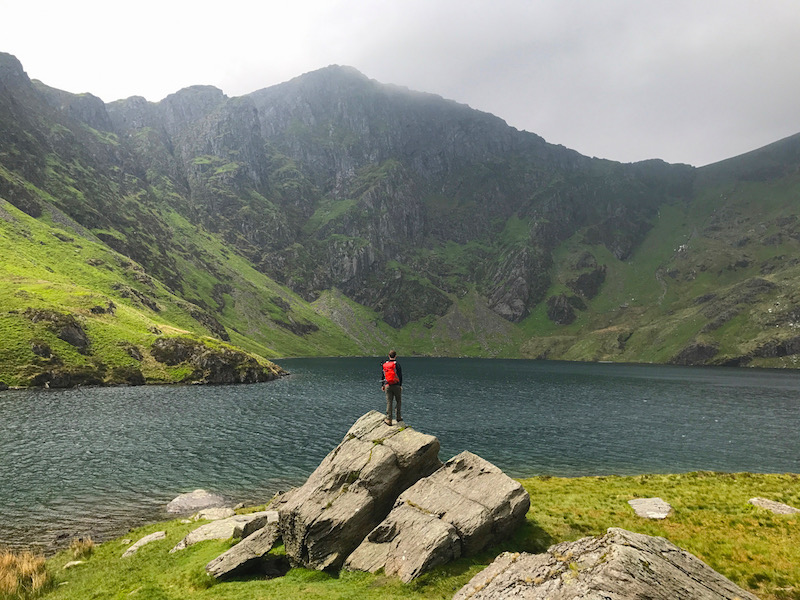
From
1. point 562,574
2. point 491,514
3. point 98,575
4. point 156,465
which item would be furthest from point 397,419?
point 156,465

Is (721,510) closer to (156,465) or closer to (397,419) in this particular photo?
(397,419)

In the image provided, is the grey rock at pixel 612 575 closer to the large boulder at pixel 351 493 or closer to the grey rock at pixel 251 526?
the large boulder at pixel 351 493

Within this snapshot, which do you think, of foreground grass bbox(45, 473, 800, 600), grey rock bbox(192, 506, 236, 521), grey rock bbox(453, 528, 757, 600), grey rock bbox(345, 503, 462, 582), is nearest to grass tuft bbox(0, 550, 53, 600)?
foreground grass bbox(45, 473, 800, 600)

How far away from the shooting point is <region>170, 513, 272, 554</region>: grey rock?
29.7m

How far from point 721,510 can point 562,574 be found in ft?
77.5

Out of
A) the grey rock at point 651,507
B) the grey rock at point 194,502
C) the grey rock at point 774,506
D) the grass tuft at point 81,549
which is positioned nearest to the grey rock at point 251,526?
the grass tuft at point 81,549

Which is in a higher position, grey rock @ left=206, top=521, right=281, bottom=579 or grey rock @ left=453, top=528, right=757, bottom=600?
grey rock @ left=453, top=528, right=757, bottom=600

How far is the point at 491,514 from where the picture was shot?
21.9 m

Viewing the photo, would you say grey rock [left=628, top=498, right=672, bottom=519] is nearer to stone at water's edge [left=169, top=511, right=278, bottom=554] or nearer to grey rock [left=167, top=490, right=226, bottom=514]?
stone at water's edge [left=169, top=511, right=278, bottom=554]

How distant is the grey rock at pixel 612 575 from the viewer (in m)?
12.0

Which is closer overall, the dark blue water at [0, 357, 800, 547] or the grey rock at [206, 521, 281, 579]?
the grey rock at [206, 521, 281, 579]

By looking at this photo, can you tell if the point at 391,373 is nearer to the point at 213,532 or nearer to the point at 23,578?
the point at 213,532

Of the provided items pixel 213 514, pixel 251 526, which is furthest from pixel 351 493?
pixel 213 514

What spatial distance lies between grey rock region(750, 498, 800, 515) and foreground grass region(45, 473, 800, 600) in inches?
36.5
